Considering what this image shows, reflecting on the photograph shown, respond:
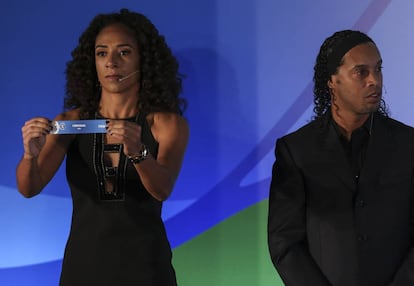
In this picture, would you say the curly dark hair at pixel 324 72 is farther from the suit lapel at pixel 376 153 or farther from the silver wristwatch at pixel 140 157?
the silver wristwatch at pixel 140 157

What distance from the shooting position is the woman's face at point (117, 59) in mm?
1754

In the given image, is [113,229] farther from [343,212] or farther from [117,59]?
[343,212]

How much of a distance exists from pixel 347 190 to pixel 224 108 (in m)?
0.73

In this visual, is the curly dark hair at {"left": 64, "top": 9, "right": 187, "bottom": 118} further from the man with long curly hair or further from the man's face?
the man's face

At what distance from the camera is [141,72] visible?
1.83m

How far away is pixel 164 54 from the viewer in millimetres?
1871

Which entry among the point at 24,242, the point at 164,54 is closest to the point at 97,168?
the point at 164,54

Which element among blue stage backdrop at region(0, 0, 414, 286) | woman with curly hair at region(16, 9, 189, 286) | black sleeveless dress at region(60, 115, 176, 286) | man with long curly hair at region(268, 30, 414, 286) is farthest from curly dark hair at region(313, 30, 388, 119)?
black sleeveless dress at region(60, 115, 176, 286)

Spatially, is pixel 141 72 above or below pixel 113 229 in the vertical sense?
above

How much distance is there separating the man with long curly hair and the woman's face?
19.8 inches

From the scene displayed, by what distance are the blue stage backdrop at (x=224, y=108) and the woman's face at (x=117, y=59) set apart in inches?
18.8

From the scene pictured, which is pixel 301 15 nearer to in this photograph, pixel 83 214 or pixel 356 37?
pixel 356 37

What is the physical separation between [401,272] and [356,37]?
27.0 inches

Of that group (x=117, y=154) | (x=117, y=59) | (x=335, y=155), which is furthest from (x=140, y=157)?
(x=335, y=155)
